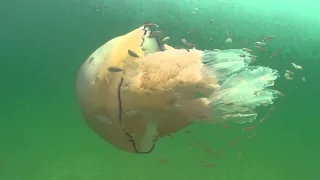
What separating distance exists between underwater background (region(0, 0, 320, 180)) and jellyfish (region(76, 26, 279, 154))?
5.50ft

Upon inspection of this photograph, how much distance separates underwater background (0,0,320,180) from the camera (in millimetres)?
3406

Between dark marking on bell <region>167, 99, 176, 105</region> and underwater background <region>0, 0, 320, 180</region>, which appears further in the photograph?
underwater background <region>0, 0, 320, 180</region>

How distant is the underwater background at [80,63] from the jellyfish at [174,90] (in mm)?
1677

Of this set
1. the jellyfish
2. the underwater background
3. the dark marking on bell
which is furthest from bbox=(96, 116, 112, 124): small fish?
the underwater background

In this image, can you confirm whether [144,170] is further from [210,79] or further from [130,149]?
[210,79]

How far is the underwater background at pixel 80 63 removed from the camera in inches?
134

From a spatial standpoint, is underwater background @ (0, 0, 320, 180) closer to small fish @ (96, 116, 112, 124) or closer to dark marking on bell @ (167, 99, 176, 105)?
small fish @ (96, 116, 112, 124)

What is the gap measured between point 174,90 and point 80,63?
7.04 feet

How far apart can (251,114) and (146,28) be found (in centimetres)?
66

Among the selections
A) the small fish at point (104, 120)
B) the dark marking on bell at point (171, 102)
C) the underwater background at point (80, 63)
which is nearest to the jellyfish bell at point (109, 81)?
the small fish at point (104, 120)

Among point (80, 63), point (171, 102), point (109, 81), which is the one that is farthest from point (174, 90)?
point (80, 63)

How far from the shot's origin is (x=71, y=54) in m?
3.52

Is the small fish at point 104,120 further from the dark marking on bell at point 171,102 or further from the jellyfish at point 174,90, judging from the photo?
the dark marking on bell at point 171,102

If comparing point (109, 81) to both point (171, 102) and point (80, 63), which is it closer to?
point (171, 102)
